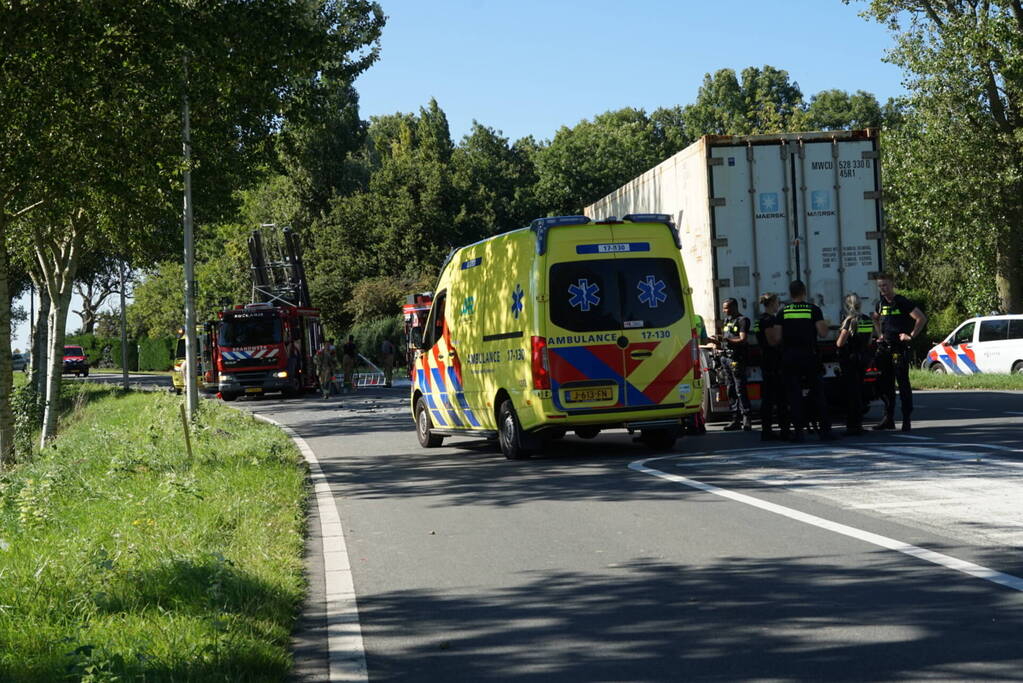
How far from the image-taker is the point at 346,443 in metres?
19.1

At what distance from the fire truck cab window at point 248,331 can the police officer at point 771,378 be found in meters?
26.0

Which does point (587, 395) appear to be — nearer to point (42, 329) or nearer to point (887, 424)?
point (887, 424)

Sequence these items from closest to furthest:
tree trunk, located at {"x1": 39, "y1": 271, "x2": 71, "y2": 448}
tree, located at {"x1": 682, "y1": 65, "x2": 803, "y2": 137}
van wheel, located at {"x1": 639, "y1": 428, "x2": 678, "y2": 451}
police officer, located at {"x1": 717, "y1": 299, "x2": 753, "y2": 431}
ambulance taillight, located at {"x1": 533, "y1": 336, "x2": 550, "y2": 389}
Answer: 1. ambulance taillight, located at {"x1": 533, "y1": 336, "x2": 550, "y2": 389}
2. van wheel, located at {"x1": 639, "y1": 428, "x2": 678, "y2": 451}
3. police officer, located at {"x1": 717, "y1": 299, "x2": 753, "y2": 431}
4. tree trunk, located at {"x1": 39, "y1": 271, "x2": 71, "y2": 448}
5. tree, located at {"x1": 682, "y1": 65, "x2": 803, "y2": 137}

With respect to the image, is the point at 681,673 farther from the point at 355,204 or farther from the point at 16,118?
the point at 355,204

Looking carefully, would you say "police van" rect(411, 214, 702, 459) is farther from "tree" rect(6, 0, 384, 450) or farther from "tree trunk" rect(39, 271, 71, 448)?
"tree trunk" rect(39, 271, 71, 448)

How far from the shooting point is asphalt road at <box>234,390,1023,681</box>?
5352mm

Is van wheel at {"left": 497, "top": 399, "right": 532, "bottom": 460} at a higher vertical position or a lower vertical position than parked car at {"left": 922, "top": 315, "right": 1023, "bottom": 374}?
lower

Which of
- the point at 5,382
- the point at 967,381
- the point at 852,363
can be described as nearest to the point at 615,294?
the point at 852,363

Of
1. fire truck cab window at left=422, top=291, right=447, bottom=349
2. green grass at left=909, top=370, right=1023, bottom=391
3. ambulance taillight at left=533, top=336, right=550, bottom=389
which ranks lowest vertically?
green grass at left=909, top=370, right=1023, bottom=391

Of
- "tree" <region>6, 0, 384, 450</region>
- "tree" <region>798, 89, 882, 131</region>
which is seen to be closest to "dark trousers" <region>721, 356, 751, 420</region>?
"tree" <region>6, 0, 384, 450</region>

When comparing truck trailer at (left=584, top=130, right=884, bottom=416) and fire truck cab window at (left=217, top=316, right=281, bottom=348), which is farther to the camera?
fire truck cab window at (left=217, top=316, right=281, bottom=348)

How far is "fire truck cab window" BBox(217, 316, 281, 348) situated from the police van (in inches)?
1001

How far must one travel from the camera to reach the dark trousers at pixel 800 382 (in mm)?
14469

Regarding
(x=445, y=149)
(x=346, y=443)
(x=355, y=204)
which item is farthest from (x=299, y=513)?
(x=445, y=149)
